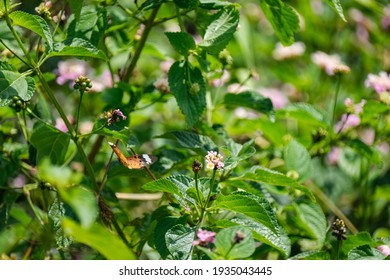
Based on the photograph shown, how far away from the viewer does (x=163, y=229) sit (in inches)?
40.4

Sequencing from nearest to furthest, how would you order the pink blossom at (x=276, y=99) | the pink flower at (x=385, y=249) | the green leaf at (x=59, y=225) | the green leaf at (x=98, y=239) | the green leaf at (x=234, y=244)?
the green leaf at (x=98, y=239) → the green leaf at (x=234, y=244) → the green leaf at (x=59, y=225) → the pink flower at (x=385, y=249) → the pink blossom at (x=276, y=99)

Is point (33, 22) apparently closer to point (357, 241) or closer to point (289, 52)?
point (357, 241)

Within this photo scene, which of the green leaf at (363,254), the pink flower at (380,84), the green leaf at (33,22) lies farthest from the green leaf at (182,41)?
the pink flower at (380,84)

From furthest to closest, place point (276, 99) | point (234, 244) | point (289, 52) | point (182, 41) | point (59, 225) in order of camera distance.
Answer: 1. point (289, 52)
2. point (276, 99)
3. point (182, 41)
4. point (59, 225)
5. point (234, 244)

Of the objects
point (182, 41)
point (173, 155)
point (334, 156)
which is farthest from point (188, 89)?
point (334, 156)

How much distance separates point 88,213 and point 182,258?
0.97 feet

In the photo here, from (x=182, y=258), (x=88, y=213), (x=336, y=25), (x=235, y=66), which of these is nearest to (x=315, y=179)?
(x=235, y=66)

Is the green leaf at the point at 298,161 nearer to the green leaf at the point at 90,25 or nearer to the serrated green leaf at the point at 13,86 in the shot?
the green leaf at the point at 90,25

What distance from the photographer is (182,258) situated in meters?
0.94

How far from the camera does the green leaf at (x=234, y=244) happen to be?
0.90m

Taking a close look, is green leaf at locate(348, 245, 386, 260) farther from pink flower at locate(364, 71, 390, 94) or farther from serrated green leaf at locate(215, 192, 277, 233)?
pink flower at locate(364, 71, 390, 94)

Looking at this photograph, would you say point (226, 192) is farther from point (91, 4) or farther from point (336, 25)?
point (336, 25)

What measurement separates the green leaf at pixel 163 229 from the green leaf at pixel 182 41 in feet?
1.01

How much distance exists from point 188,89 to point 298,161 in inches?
14.1
